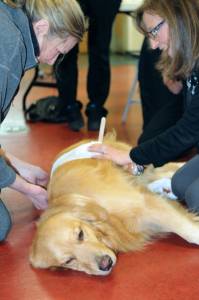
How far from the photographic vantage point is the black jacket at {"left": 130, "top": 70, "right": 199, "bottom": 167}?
6.21 feet

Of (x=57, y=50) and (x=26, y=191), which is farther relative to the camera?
(x=26, y=191)

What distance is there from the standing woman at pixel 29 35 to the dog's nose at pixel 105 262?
506mm

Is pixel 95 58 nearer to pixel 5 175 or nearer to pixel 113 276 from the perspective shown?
pixel 5 175

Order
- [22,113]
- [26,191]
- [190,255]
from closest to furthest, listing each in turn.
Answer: [190,255], [26,191], [22,113]

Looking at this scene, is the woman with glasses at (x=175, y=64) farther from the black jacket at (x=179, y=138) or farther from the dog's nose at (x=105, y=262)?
the dog's nose at (x=105, y=262)

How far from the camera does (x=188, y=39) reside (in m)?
1.76

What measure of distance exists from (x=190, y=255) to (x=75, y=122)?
208cm

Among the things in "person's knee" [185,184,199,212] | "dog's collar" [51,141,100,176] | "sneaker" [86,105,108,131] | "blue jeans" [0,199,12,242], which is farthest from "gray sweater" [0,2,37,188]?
"sneaker" [86,105,108,131]

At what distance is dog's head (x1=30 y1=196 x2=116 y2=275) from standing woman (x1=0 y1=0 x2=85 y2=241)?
0.30 metres

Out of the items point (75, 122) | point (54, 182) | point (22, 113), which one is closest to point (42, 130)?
point (75, 122)

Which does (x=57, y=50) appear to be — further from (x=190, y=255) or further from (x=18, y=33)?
(x=190, y=255)

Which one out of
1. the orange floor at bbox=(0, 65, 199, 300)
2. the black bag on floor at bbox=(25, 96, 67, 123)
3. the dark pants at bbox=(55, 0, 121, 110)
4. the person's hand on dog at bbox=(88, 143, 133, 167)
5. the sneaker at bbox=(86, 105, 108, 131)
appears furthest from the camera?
the black bag on floor at bbox=(25, 96, 67, 123)

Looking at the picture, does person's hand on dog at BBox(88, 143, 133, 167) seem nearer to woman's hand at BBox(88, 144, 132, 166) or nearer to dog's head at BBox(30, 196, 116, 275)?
woman's hand at BBox(88, 144, 132, 166)

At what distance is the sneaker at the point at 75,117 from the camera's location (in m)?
3.75
